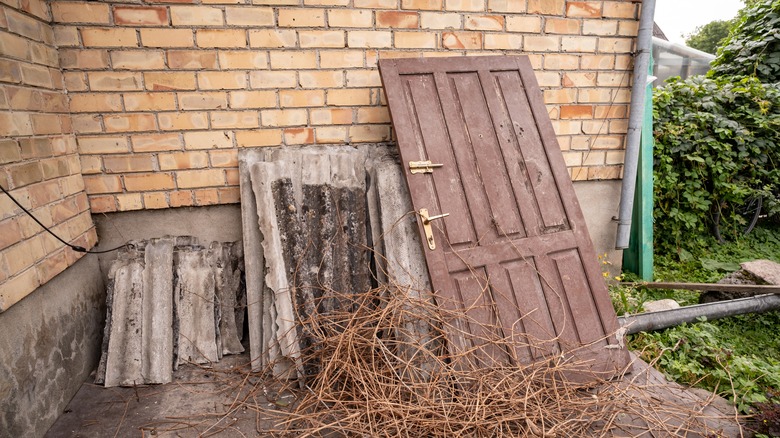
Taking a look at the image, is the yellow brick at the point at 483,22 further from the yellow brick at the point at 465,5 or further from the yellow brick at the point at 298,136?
the yellow brick at the point at 298,136

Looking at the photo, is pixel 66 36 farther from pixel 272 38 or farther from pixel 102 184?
pixel 272 38

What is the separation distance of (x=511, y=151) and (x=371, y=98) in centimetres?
99

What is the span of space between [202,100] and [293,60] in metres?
0.61

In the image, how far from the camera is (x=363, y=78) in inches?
109

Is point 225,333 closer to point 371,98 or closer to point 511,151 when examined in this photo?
point 371,98

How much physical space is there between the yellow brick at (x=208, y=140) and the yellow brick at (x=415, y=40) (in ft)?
4.12

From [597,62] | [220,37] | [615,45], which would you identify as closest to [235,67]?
[220,37]

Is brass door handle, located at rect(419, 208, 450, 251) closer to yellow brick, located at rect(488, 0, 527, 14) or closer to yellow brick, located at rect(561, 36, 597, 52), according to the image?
yellow brick, located at rect(488, 0, 527, 14)

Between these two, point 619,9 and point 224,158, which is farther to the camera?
point 619,9

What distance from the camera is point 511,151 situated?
2.67 meters

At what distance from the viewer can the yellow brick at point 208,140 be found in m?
2.63

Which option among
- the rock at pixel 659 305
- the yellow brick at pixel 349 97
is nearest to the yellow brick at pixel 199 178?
the yellow brick at pixel 349 97

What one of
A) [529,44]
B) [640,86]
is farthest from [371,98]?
[640,86]

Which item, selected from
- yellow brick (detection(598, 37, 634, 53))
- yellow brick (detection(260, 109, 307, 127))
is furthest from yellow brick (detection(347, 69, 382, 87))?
yellow brick (detection(598, 37, 634, 53))
